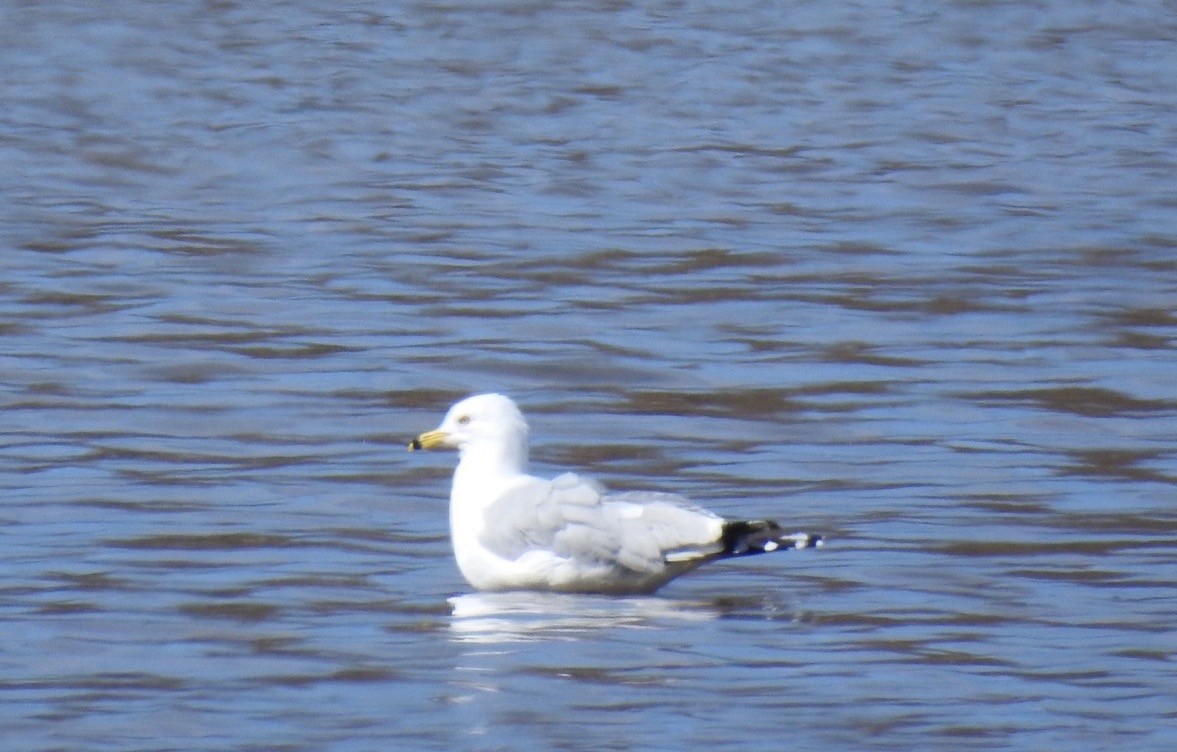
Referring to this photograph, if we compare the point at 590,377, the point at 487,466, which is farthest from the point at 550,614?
the point at 590,377

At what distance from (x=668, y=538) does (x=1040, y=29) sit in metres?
17.4

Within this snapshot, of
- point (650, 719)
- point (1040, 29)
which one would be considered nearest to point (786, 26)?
point (1040, 29)

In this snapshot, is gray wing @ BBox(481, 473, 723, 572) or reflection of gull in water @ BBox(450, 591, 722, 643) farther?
gray wing @ BBox(481, 473, 723, 572)

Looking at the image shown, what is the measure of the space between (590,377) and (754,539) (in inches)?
141

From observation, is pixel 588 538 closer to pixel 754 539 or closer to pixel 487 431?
pixel 754 539

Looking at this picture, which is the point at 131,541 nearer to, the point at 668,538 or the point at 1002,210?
the point at 668,538

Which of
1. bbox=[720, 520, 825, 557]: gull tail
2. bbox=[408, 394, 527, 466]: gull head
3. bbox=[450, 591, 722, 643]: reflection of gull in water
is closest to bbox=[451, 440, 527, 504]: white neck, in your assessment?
bbox=[408, 394, 527, 466]: gull head

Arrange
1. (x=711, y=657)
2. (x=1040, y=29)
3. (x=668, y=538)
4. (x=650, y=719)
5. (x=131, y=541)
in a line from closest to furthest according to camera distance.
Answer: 1. (x=650, y=719)
2. (x=711, y=657)
3. (x=668, y=538)
4. (x=131, y=541)
5. (x=1040, y=29)

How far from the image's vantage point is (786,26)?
82.3 feet

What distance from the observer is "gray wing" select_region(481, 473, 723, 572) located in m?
8.34

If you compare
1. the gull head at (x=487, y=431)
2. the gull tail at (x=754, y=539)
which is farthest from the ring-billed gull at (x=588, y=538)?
the gull head at (x=487, y=431)

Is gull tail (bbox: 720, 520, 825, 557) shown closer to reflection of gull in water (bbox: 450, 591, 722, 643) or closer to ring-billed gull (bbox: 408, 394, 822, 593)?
ring-billed gull (bbox: 408, 394, 822, 593)

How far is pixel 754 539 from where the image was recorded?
8.35 meters

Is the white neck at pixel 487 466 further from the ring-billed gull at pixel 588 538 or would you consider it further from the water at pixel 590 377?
the water at pixel 590 377
